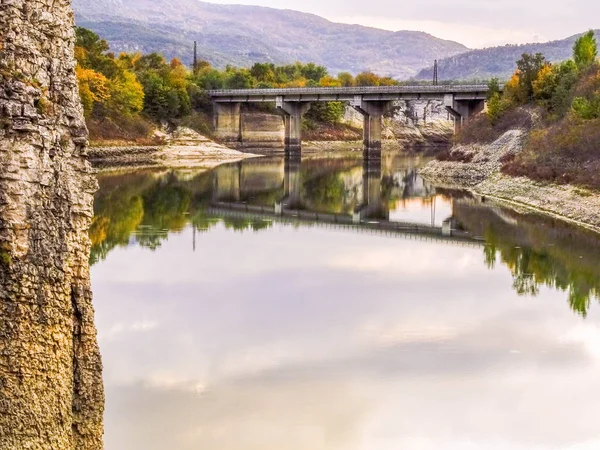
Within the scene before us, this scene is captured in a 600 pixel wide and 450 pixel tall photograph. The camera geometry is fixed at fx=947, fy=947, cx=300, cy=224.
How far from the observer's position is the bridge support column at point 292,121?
111500 millimetres

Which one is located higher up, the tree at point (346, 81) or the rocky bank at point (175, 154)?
the tree at point (346, 81)

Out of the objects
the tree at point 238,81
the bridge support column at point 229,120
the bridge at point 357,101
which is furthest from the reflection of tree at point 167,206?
the tree at point 238,81

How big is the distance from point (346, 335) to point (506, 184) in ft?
121

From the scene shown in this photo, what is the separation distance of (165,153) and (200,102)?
874 inches

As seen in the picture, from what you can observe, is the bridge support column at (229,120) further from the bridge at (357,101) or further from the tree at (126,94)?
the tree at (126,94)

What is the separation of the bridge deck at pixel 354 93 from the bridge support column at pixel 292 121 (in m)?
1.17

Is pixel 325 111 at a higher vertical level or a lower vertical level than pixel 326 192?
higher

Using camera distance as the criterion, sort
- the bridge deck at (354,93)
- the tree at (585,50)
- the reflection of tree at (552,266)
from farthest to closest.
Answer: the bridge deck at (354,93) < the tree at (585,50) < the reflection of tree at (552,266)

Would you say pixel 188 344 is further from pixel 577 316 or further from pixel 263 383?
pixel 577 316

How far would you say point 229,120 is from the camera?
119 metres

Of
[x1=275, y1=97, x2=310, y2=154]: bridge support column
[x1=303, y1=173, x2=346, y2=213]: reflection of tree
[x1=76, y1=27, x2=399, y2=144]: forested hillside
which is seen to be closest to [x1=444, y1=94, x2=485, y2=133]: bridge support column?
[x1=303, y1=173, x2=346, y2=213]: reflection of tree

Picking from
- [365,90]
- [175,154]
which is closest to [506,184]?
[365,90]

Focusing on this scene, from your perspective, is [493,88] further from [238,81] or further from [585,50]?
[238,81]

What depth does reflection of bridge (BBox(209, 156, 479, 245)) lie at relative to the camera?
4553 centimetres
